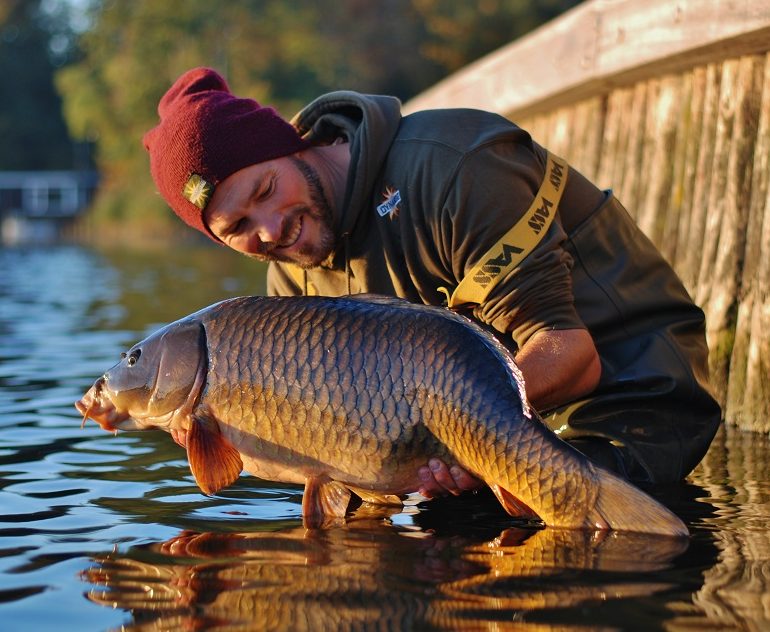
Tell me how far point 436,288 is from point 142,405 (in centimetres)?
111

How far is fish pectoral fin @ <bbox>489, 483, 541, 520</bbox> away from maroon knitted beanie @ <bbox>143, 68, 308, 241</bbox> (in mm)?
Result: 1563

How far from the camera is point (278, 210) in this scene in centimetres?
466

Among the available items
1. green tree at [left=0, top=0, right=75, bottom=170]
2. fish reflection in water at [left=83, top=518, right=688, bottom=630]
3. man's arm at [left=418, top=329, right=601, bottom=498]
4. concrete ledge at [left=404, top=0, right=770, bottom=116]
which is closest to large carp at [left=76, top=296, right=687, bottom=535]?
fish reflection in water at [left=83, top=518, right=688, bottom=630]

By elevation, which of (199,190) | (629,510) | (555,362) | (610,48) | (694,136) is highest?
(610,48)

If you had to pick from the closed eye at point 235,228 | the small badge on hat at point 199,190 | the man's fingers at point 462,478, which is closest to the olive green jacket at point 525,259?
the closed eye at point 235,228

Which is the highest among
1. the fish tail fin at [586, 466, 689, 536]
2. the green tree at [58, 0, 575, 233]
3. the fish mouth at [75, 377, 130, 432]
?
the green tree at [58, 0, 575, 233]

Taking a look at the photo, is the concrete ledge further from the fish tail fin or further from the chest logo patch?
the fish tail fin

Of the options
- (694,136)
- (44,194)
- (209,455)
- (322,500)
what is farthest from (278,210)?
(44,194)

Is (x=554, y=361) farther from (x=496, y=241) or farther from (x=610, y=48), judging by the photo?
(x=610, y=48)

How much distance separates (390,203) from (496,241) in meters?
0.45

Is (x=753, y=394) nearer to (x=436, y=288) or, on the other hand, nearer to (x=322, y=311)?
A: (x=436, y=288)

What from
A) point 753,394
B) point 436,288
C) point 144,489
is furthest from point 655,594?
point 753,394

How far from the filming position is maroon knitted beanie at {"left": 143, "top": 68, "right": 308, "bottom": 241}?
15.5 feet

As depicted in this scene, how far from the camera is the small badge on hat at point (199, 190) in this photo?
472cm
